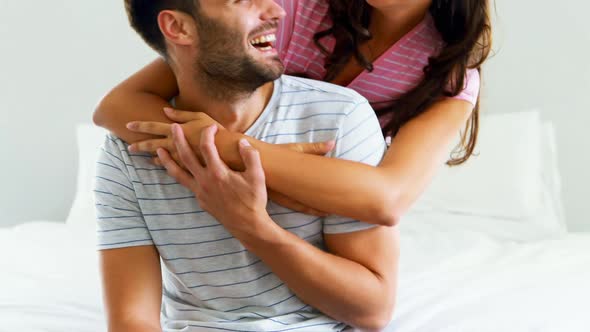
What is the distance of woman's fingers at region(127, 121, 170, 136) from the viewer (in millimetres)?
1326

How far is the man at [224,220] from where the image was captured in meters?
1.32

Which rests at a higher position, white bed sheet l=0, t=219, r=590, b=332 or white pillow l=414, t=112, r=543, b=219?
white bed sheet l=0, t=219, r=590, b=332

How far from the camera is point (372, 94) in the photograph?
1.61 metres

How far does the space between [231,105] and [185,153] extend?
0.53ft

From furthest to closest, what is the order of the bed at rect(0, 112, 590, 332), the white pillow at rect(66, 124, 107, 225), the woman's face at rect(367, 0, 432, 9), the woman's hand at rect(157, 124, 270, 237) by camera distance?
the white pillow at rect(66, 124, 107, 225) → the bed at rect(0, 112, 590, 332) → the woman's face at rect(367, 0, 432, 9) → the woman's hand at rect(157, 124, 270, 237)

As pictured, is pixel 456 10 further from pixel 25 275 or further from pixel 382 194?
pixel 25 275

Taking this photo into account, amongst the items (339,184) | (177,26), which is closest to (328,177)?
(339,184)

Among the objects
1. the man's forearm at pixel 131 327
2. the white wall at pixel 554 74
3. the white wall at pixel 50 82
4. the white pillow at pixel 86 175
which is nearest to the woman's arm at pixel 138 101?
the man's forearm at pixel 131 327

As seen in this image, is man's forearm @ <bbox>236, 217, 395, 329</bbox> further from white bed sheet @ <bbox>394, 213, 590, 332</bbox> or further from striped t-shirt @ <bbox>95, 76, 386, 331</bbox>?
white bed sheet @ <bbox>394, 213, 590, 332</bbox>

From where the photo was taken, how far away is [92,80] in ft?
10.6

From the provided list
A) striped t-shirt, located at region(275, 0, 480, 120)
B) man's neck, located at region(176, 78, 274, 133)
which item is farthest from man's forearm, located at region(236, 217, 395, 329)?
striped t-shirt, located at region(275, 0, 480, 120)

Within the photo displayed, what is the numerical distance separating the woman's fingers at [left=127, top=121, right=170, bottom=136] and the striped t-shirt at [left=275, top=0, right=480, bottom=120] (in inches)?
15.8

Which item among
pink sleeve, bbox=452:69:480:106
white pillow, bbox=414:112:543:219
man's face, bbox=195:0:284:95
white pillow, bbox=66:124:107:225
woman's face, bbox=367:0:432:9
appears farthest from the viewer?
white pillow, bbox=66:124:107:225

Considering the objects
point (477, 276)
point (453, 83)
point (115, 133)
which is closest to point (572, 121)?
point (477, 276)
